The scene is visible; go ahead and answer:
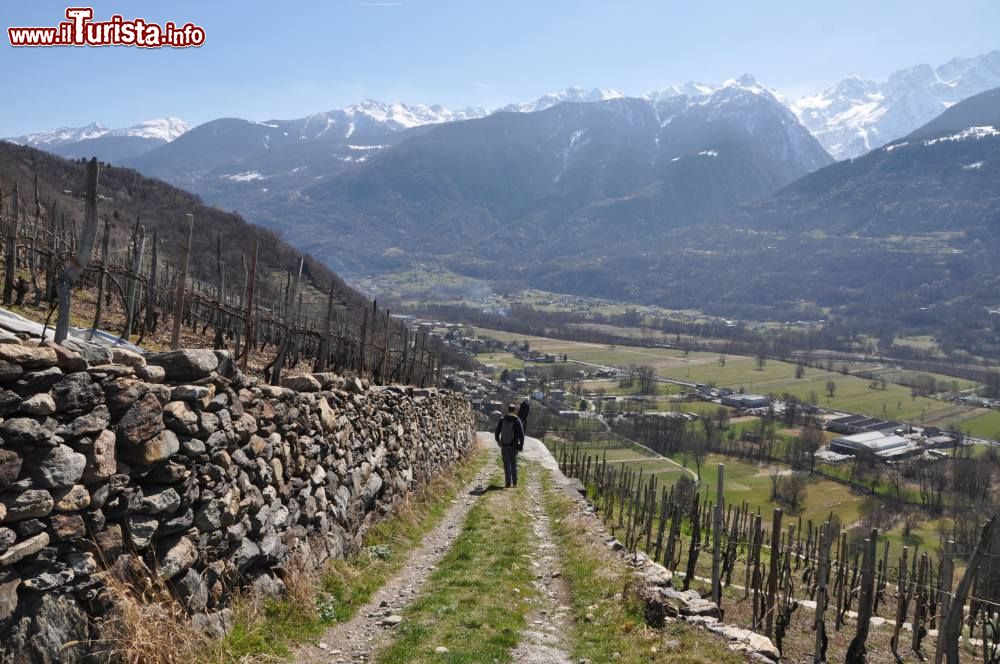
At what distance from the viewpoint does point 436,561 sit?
452 inches

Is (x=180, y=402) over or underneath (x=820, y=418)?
over

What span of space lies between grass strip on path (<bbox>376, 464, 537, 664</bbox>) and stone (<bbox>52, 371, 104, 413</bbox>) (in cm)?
405

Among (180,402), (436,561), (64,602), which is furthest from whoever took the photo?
(436,561)

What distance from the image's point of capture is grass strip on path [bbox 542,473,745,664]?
761 centimetres

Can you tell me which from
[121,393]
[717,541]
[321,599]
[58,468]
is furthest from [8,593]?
[717,541]

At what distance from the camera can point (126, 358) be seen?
6.08 m

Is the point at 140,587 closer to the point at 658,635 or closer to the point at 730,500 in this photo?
the point at 658,635

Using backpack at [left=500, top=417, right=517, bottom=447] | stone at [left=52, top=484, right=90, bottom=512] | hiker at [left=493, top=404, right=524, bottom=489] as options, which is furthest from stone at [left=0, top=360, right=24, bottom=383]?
backpack at [left=500, top=417, right=517, bottom=447]

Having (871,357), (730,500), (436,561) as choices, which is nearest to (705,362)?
(871,357)

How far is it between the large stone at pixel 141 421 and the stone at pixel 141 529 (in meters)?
0.68

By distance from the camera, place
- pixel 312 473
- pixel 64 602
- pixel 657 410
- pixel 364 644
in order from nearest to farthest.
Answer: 1. pixel 64 602
2. pixel 364 644
3. pixel 312 473
4. pixel 657 410

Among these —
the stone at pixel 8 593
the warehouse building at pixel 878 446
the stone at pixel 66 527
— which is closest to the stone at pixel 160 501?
the stone at pixel 66 527

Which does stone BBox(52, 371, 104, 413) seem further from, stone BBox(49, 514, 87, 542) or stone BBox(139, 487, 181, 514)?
stone BBox(139, 487, 181, 514)

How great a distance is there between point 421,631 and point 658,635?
3003mm
